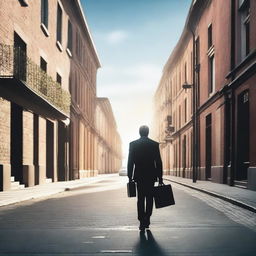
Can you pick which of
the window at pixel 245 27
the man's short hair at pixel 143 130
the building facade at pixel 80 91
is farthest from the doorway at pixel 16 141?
the man's short hair at pixel 143 130

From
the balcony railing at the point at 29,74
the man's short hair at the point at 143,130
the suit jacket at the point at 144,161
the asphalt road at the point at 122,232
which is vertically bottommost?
the asphalt road at the point at 122,232

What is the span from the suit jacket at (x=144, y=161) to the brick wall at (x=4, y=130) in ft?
32.4

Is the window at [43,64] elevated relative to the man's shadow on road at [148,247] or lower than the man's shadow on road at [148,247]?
elevated

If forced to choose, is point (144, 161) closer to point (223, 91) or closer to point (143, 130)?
point (143, 130)

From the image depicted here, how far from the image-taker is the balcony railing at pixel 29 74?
15.5 m

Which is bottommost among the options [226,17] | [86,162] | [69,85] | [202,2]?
[86,162]

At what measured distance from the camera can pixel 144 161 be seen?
726 cm

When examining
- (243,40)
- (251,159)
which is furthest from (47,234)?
(243,40)

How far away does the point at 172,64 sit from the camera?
46.8 meters

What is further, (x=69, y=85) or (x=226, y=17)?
(x=69, y=85)

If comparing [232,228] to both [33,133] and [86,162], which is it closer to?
[33,133]

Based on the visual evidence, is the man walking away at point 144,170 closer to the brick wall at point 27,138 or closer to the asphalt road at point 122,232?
the asphalt road at point 122,232

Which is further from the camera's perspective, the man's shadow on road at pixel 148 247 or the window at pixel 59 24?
the window at pixel 59 24

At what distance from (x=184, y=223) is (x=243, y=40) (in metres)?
12.5
